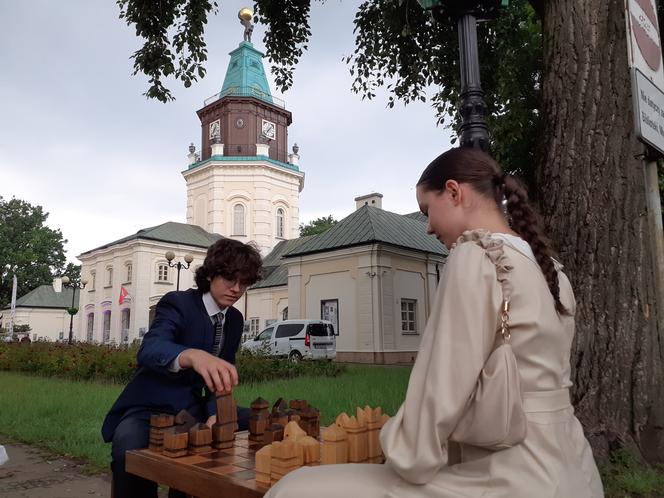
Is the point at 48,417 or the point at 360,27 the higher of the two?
the point at 360,27

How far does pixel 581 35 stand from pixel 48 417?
26.9 feet

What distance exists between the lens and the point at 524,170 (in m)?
10.1

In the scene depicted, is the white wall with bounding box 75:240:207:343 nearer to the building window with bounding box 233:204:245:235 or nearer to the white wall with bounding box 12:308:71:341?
the building window with bounding box 233:204:245:235

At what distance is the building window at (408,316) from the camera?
78.9 feet

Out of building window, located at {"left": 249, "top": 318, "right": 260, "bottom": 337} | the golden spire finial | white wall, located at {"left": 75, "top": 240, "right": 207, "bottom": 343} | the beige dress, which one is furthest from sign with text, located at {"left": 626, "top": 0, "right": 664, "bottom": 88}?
the golden spire finial

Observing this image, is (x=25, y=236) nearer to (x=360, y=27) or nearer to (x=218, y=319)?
(x=360, y=27)

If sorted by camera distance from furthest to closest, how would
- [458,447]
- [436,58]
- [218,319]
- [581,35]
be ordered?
[436,58] → [581,35] → [218,319] → [458,447]

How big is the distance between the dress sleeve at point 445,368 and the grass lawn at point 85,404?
4716mm

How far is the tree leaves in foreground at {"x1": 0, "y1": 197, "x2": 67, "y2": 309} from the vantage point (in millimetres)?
54875

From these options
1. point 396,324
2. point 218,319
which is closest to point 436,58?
point 218,319

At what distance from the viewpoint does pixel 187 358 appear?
7.70 ft

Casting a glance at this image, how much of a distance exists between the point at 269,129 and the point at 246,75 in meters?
5.06

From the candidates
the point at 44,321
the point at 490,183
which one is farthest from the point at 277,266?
the point at 490,183

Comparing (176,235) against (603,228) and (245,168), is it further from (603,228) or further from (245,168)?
A: (603,228)
